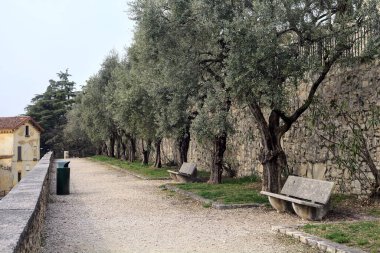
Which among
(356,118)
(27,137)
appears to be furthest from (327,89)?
(27,137)

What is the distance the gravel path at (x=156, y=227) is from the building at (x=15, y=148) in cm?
4459

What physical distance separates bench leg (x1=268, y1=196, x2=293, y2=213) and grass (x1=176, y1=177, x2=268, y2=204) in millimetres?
1059

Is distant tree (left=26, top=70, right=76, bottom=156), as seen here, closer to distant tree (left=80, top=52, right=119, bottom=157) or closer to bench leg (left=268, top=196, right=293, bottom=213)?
distant tree (left=80, top=52, right=119, bottom=157)

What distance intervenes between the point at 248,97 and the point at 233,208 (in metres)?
2.66

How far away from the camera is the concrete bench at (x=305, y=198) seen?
9453 millimetres

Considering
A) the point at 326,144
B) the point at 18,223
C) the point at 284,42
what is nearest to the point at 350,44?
the point at 284,42

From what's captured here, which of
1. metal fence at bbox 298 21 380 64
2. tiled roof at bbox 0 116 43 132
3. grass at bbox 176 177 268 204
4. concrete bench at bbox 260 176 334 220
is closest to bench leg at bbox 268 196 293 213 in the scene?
Answer: concrete bench at bbox 260 176 334 220

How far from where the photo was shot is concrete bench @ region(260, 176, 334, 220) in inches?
372

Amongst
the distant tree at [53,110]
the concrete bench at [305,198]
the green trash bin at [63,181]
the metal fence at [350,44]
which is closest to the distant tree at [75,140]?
the distant tree at [53,110]

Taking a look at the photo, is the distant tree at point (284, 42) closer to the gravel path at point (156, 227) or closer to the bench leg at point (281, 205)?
the bench leg at point (281, 205)

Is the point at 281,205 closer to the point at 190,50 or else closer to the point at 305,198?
the point at 305,198

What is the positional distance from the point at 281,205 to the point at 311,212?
4.13ft

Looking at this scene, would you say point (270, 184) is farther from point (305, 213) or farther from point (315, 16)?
point (315, 16)

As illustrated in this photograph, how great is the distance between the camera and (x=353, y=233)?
7.70 metres
